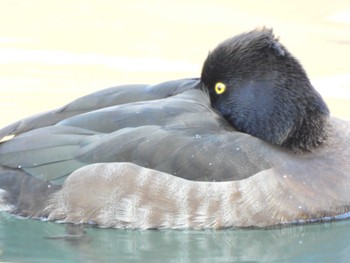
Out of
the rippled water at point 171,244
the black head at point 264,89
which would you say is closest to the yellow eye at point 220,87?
the black head at point 264,89

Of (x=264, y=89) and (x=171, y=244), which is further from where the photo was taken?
(x=264, y=89)

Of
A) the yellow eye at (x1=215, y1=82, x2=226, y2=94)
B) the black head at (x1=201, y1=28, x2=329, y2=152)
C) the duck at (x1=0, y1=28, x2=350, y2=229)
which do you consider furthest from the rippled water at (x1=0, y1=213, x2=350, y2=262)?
the yellow eye at (x1=215, y1=82, x2=226, y2=94)

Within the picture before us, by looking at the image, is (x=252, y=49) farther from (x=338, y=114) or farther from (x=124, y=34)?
(x=124, y=34)

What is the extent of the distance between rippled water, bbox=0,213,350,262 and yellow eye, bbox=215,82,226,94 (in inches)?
37.2

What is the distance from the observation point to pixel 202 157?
6387 millimetres

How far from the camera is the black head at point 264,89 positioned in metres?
6.71

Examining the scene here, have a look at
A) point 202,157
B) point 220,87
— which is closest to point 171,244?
point 202,157

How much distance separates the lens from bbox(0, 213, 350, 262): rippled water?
6.12m

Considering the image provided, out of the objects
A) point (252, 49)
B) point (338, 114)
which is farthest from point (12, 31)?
point (252, 49)

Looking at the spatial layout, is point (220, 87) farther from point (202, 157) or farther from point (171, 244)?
point (171, 244)

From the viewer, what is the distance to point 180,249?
20.5ft

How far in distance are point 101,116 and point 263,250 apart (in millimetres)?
1346

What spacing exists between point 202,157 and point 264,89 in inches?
27.1

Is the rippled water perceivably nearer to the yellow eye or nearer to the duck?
the duck
